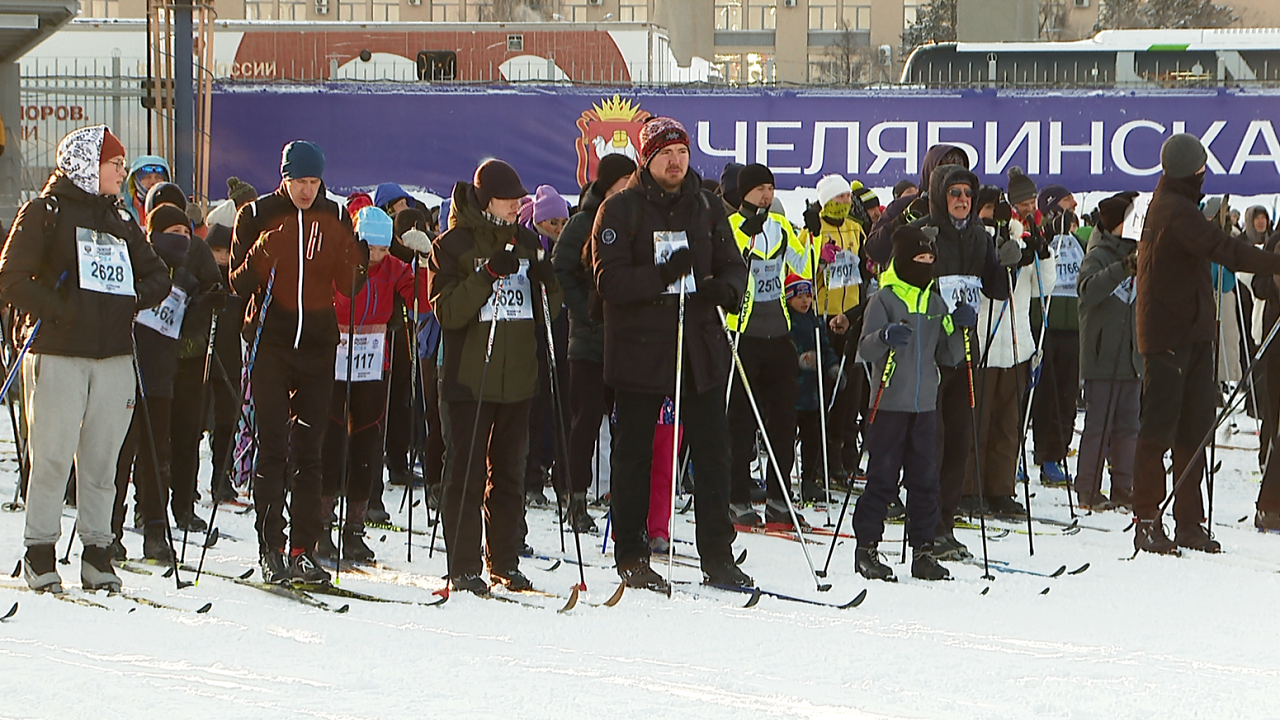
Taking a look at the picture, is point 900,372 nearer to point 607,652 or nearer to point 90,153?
point 607,652

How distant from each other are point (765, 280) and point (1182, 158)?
6.17 feet

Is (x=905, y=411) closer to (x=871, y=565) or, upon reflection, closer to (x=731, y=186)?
(x=871, y=565)

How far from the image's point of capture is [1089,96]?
49.0 ft

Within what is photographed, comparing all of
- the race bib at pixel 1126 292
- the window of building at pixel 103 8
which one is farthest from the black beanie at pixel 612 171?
the window of building at pixel 103 8

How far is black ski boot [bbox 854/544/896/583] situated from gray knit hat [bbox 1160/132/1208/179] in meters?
2.14

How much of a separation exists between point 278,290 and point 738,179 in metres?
2.39

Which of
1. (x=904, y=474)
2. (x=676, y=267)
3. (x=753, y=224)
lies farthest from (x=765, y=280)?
(x=676, y=267)

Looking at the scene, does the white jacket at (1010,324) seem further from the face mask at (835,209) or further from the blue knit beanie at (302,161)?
the blue knit beanie at (302,161)

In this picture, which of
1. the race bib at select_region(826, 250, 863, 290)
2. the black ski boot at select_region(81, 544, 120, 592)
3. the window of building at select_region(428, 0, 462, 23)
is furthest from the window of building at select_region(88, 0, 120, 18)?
the black ski boot at select_region(81, 544, 120, 592)

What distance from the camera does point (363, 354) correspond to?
21.2 feet

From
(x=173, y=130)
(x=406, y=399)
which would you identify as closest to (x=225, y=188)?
(x=173, y=130)

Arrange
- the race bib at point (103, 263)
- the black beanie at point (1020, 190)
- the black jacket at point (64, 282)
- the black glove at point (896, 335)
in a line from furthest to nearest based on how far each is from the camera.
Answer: the black beanie at point (1020, 190) → the black glove at point (896, 335) → the race bib at point (103, 263) → the black jacket at point (64, 282)

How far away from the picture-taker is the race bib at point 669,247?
5816mm

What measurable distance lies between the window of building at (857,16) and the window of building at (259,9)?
2015cm
